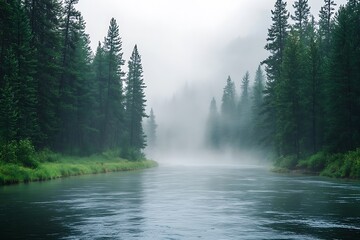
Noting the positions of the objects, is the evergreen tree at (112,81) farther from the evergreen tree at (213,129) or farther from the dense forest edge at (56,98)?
the evergreen tree at (213,129)

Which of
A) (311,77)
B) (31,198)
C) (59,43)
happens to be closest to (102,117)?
(59,43)

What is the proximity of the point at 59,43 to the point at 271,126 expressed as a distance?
3720 centimetres

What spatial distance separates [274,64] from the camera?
69.6 metres

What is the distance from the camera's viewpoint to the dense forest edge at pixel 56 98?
123ft

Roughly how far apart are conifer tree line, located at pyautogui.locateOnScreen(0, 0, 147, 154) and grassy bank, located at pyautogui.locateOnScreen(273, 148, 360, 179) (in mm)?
30464

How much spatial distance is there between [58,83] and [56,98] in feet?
9.59

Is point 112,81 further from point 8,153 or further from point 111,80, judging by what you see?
point 8,153

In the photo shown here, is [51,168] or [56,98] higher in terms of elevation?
[56,98]

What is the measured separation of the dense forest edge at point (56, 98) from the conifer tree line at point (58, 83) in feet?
0.27

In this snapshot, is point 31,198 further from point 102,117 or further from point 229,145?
point 229,145

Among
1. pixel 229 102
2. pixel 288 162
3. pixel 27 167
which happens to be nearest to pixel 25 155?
pixel 27 167

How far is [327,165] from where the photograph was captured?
46.8 m

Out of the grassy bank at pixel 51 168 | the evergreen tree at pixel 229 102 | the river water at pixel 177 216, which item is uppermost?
the evergreen tree at pixel 229 102

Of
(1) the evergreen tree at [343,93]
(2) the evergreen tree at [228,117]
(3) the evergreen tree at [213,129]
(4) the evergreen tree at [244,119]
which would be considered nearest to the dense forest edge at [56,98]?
(1) the evergreen tree at [343,93]
